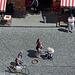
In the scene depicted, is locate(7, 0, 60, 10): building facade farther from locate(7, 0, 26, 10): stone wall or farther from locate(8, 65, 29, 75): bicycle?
locate(8, 65, 29, 75): bicycle

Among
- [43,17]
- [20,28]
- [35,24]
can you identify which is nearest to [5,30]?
[20,28]

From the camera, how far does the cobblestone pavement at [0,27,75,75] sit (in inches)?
568

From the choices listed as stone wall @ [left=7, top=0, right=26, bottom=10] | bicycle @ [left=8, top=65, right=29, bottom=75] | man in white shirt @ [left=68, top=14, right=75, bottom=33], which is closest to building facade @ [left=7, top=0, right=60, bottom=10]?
stone wall @ [left=7, top=0, right=26, bottom=10]

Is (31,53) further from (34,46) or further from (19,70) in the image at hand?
(19,70)

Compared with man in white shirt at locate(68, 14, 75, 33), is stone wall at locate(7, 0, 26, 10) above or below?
above

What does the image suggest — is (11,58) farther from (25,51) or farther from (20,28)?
(20,28)

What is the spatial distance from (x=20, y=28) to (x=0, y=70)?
19.5ft

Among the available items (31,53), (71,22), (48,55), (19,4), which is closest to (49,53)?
(48,55)

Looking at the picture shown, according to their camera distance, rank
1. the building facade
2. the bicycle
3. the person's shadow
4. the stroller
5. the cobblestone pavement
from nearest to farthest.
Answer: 1. the bicycle
2. the cobblestone pavement
3. the stroller
4. the person's shadow
5. the building facade

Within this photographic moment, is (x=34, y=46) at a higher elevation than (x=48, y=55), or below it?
higher

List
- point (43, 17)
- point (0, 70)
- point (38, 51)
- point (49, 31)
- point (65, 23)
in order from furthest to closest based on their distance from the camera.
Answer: point (43, 17) → point (65, 23) → point (49, 31) → point (38, 51) → point (0, 70)

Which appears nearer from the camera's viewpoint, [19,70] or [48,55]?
[19,70]

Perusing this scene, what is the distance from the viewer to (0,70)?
1424 centimetres

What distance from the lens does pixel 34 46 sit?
1680 cm
